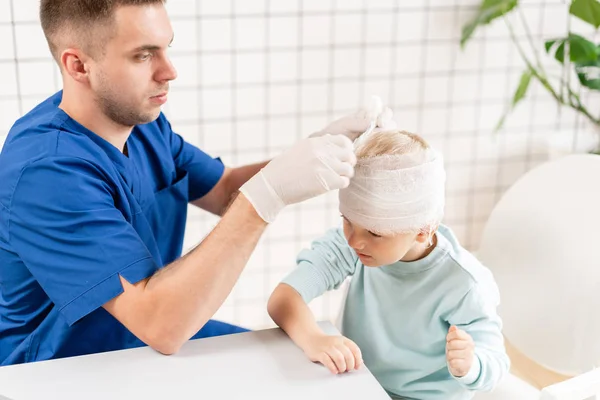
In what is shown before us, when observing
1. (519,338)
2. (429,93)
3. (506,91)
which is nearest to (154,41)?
(519,338)

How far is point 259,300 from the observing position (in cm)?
262

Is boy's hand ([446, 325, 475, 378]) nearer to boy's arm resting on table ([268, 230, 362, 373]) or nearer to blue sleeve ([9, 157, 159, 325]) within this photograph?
boy's arm resting on table ([268, 230, 362, 373])

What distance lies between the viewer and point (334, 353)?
122cm

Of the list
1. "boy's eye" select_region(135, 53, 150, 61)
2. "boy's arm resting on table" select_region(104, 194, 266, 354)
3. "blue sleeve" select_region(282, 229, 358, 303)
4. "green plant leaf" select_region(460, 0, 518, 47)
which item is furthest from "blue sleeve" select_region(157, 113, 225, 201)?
"green plant leaf" select_region(460, 0, 518, 47)

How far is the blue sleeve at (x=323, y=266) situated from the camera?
4.84 feet

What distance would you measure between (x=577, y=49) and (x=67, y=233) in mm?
1713

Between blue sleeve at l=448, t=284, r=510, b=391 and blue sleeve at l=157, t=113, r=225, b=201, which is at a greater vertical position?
blue sleeve at l=157, t=113, r=225, b=201

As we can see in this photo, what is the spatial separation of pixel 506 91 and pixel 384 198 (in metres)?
1.47

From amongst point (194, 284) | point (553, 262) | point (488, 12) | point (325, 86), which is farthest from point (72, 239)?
point (488, 12)

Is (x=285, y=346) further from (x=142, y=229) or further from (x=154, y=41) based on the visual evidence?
(x=154, y=41)

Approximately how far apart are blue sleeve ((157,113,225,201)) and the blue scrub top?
5.3 inches

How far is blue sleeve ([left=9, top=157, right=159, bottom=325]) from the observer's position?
1.31 m

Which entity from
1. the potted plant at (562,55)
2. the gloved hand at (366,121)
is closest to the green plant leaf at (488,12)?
the potted plant at (562,55)

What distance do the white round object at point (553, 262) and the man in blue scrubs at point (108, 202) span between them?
1.36ft
